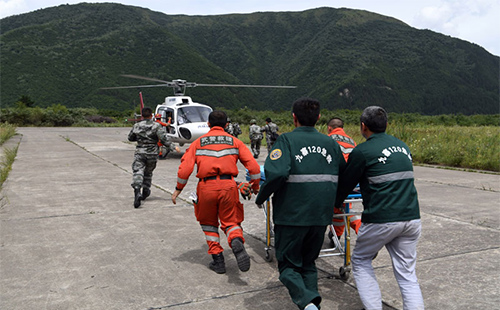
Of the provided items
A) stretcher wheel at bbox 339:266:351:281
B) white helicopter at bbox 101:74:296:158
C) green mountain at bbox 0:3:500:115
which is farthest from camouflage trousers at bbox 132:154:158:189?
green mountain at bbox 0:3:500:115

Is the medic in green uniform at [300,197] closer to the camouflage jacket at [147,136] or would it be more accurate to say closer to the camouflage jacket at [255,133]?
the camouflage jacket at [147,136]

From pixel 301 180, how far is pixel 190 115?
12.9 metres

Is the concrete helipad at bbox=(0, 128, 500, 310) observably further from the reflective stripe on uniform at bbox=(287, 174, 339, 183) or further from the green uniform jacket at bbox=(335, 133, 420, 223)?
the reflective stripe on uniform at bbox=(287, 174, 339, 183)

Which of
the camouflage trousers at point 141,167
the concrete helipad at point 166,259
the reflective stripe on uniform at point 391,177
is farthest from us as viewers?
the camouflage trousers at point 141,167

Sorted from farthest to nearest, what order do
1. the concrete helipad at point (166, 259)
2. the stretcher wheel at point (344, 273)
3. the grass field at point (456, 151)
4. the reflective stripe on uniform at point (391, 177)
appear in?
the grass field at point (456, 151)
the stretcher wheel at point (344, 273)
the concrete helipad at point (166, 259)
the reflective stripe on uniform at point (391, 177)

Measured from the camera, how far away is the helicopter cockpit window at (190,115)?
15570 millimetres

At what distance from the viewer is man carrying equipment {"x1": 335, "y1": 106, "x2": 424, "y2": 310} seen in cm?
299

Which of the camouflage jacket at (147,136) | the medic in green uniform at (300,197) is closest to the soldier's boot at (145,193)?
the camouflage jacket at (147,136)

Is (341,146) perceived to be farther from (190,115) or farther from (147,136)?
(190,115)

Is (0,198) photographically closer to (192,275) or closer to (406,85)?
(192,275)

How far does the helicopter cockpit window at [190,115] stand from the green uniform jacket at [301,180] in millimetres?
12672

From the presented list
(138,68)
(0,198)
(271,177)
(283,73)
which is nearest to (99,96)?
(138,68)

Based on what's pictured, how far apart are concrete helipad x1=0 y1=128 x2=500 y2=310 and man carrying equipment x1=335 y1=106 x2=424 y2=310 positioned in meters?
0.56

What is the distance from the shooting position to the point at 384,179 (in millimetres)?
3027
